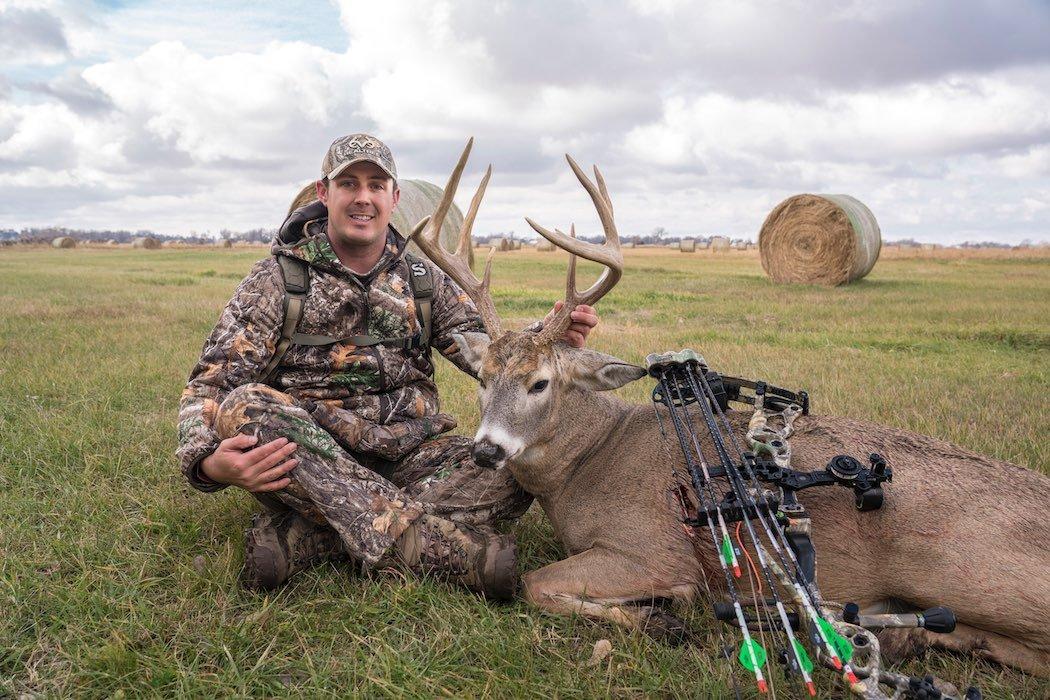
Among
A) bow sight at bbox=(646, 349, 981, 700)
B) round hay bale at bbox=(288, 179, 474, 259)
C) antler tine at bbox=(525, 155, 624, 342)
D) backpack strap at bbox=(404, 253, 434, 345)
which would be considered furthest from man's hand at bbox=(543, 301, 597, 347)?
round hay bale at bbox=(288, 179, 474, 259)

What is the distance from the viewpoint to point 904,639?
10.7 feet

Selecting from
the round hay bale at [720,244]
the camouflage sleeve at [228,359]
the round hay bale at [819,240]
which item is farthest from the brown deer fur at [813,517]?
the round hay bale at [720,244]

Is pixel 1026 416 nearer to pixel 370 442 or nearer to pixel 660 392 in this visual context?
pixel 660 392

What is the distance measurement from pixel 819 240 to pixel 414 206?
10.2 meters

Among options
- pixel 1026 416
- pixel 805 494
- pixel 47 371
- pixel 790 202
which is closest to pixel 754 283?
pixel 790 202

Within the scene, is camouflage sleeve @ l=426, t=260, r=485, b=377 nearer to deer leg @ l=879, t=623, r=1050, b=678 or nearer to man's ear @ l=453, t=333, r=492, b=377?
man's ear @ l=453, t=333, r=492, b=377

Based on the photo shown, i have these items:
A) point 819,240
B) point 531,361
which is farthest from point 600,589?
point 819,240

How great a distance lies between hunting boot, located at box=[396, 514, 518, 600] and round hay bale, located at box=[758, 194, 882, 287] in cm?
1641

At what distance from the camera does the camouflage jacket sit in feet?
13.9

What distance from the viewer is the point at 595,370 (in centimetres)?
422

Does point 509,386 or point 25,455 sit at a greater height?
point 509,386

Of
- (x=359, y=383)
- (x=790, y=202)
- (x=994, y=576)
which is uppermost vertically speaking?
(x=790, y=202)

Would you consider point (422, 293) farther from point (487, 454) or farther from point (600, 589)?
point (600, 589)

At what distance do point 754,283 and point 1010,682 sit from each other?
56.0ft
